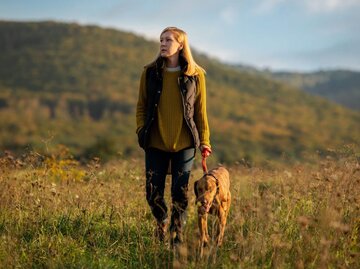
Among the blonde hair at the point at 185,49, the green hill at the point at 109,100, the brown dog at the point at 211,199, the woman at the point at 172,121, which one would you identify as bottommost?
the green hill at the point at 109,100

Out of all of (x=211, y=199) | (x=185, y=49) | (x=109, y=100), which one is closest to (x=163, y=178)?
(x=211, y=199)

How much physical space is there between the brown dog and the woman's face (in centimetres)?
109

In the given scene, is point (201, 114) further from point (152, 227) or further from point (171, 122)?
point (152, 227)

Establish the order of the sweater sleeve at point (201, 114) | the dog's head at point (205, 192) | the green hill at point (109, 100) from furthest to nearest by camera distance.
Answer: the green hill at point (109, 100) → the sweater sleeve at point (201, 114) → the dog's head at point (205, 192)

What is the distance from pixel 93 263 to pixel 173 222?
2.67 feet

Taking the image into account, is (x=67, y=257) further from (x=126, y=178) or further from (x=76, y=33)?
(x=76, y=33)

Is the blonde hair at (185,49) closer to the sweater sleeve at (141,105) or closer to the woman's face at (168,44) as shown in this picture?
the woman's face at (168,44)

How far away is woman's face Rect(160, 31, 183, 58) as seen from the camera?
14.6ft

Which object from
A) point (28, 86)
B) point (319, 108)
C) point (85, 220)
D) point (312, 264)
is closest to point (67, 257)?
point (85, 220)

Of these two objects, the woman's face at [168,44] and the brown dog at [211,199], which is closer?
the brown dog at [211,199]

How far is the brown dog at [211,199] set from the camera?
410 cm

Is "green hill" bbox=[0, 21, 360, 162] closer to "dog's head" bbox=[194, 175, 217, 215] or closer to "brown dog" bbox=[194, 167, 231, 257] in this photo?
"brown dog" bbox=[194, 167, 231, 257]

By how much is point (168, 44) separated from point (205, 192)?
1314 millimetres

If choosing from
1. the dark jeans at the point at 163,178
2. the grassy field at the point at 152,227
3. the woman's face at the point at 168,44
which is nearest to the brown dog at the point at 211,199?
the grassy field at the point at 152,227
